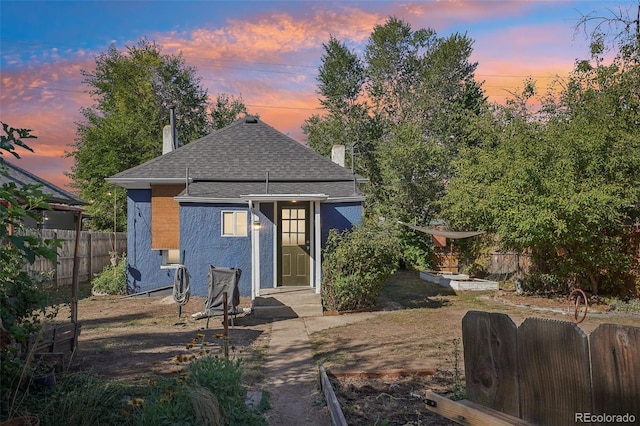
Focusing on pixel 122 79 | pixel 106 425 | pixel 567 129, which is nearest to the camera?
pixel 106 425

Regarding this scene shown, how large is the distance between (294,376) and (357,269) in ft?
16.3

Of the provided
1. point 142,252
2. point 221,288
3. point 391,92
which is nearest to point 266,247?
point 221,288

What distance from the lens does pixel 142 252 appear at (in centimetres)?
1443

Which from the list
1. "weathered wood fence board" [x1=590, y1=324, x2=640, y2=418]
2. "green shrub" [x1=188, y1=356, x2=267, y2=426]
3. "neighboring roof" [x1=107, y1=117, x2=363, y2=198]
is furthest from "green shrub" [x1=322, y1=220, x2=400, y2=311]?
"weathered wood fence board" [x1=590, y1=324, x2=640, y2=418]

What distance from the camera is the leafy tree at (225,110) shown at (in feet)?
113

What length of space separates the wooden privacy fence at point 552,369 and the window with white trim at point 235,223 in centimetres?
1200

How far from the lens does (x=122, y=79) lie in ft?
102

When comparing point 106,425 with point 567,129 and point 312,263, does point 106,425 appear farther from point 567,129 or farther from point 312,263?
point 567,129

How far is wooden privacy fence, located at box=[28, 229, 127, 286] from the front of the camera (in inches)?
594

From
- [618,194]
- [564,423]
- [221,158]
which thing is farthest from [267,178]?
[564,423]

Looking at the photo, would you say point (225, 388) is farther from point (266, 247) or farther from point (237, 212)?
point (237, 212)

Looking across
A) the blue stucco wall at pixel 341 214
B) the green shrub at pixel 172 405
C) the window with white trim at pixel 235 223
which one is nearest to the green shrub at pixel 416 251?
the blue stucco wall at pixel 341 214

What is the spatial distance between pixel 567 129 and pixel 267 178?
827 centimetres

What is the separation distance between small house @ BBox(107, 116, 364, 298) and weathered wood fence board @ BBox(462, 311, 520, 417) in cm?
1010
